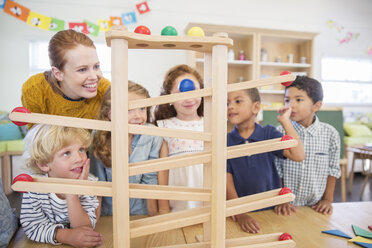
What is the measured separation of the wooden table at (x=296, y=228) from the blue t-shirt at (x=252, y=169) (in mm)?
152

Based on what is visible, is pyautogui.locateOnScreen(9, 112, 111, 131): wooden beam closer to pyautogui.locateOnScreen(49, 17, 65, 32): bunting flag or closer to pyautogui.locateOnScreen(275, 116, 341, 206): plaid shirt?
pyautogui.locateOnScreen(275, 116, 341, 206): plaid shirt

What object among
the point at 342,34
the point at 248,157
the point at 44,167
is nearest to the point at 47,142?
the point at 44,167

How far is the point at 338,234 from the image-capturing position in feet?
2.14

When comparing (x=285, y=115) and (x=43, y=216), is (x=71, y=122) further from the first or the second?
(x=285, y=115)

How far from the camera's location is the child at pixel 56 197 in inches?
24.6

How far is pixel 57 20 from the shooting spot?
3396mm

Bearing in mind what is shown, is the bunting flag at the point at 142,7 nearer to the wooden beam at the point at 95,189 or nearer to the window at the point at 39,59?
the window at the point at 39,59

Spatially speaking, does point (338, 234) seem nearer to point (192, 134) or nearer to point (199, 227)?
point (199, 227)

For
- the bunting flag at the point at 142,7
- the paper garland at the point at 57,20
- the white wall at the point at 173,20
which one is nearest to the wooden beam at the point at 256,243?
the white wall at the point at 173,20

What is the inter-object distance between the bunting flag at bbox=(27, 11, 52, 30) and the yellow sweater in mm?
2995

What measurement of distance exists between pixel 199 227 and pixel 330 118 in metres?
2.46

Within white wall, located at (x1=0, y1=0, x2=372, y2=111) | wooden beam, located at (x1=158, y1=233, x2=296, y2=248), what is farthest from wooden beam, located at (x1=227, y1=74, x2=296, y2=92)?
white wall, located at (x1=0, y1=0, x2=372, y2=111)

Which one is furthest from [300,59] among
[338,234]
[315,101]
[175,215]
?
[175,215]

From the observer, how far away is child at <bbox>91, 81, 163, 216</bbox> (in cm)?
84
